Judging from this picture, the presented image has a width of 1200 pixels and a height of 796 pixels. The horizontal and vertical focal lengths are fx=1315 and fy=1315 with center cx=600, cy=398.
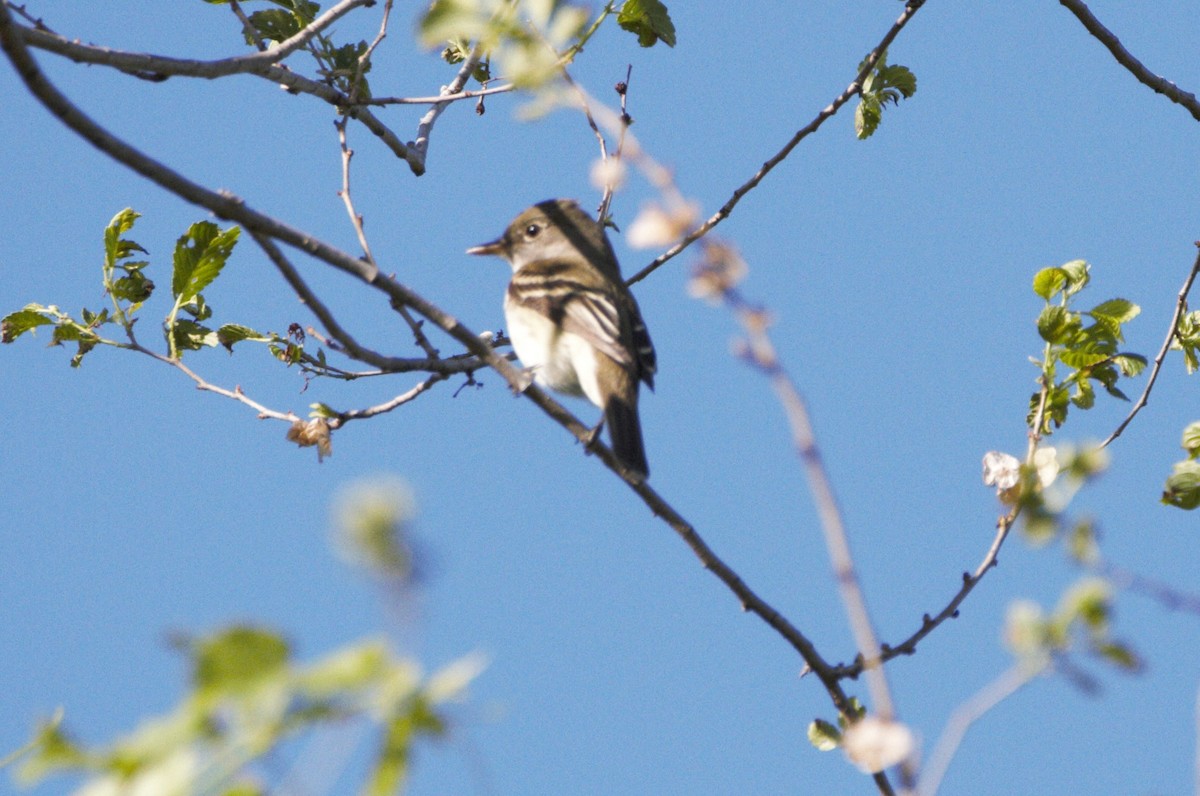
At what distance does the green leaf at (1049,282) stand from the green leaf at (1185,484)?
608 mm

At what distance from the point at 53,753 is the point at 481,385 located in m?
3.83

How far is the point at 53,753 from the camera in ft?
4.30

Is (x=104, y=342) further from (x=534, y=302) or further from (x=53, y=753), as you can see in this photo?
(x=53, y=753)

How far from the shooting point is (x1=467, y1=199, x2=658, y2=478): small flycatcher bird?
5.14 m

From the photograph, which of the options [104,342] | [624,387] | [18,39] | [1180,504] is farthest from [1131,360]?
[104,342]

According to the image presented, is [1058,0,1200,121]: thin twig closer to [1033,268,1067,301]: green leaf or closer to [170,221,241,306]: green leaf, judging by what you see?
[1033,268,1067,301]: green leaf

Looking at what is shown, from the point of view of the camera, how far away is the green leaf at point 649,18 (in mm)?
5066

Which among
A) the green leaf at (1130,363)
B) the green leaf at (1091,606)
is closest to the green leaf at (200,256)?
the green leaf at (1130,363)

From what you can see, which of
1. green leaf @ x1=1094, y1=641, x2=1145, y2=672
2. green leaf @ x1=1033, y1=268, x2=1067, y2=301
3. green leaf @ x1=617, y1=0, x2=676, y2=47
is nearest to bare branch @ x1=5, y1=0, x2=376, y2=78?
green leaf @ x1=617, y1=0, x2=676, y2=47

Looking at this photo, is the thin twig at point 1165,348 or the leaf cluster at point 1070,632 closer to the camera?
the leaf cluster at point 1070,632

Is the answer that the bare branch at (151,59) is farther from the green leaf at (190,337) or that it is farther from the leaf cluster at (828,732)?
the leaf cluster at (828,732)

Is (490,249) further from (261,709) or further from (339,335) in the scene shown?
(261,709)

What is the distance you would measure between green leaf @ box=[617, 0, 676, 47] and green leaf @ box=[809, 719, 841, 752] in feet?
9.78

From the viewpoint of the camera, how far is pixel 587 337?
539 cm
